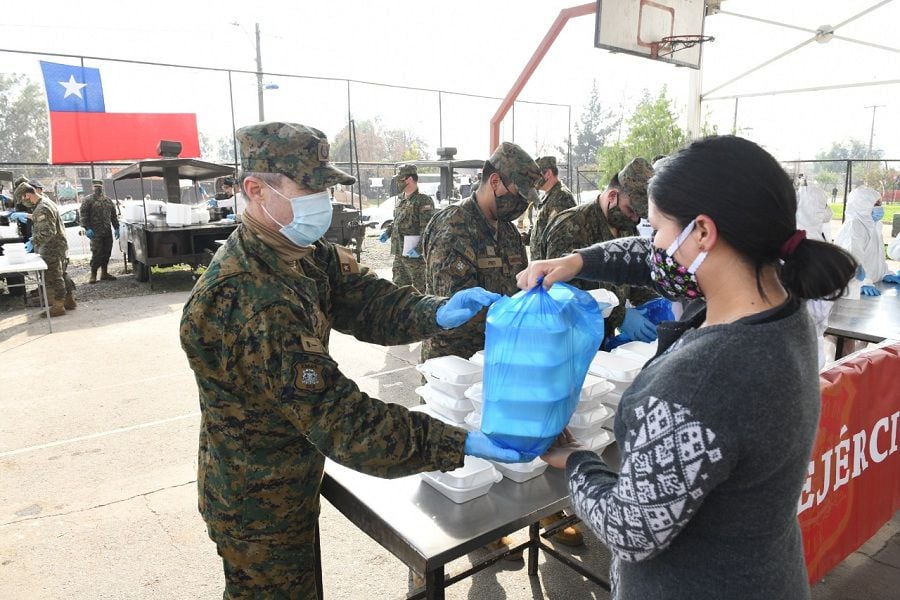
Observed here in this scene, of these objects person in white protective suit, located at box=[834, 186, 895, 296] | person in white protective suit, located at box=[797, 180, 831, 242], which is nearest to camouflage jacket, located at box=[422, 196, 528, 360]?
person in white protective suit, located at box=[797, 180, 831, 242]

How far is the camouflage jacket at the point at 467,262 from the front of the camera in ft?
9.84

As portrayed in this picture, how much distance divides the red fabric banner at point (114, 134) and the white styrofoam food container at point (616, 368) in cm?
1317

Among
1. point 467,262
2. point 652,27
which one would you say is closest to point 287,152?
point 467,262

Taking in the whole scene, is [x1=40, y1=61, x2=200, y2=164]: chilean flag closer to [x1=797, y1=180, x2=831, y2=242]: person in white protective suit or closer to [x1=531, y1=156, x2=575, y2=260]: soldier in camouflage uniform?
[x1=531, y1=156, x2=575, y2=260]: soldier in camouflage uniform

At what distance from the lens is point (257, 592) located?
5.80 feet

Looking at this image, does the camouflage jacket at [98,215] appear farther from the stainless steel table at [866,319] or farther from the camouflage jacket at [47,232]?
the stainless steel table at [866,319]

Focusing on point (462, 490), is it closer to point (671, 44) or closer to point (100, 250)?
point (671, 44)

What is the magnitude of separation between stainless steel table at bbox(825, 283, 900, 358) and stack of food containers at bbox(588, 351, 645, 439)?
6.77 feet

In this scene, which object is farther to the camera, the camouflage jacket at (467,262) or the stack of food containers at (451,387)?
the camouflage jacket at (467,262)

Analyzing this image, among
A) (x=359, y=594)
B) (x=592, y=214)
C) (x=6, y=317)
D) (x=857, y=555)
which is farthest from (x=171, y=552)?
(x=6, y=317)

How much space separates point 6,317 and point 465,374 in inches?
339

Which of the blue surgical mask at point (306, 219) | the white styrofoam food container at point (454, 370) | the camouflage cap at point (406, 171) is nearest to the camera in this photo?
the blue surgical mask at point (306, 219)

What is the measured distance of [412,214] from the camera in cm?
710

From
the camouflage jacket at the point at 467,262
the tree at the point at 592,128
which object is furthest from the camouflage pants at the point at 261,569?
the tree at the point at 592,128
